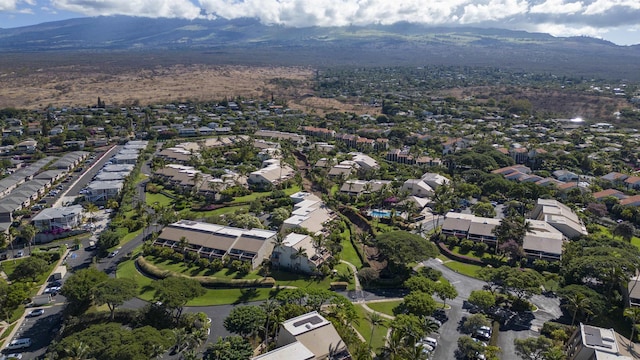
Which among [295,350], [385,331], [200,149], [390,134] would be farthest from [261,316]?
[390,134]

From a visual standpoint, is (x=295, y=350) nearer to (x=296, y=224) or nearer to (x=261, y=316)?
(x=261, y=316)

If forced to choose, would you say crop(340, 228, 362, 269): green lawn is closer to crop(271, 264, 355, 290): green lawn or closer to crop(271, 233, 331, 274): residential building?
crop(271, 264, 355, 290): green lawn

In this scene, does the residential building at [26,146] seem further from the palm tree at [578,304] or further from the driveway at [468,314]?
the palm tree at [578,304]

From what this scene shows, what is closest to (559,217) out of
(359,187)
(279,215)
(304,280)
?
Result: (359,187)

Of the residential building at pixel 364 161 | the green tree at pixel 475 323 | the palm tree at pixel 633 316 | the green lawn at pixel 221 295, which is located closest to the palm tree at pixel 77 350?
the green lawn at pixel 221 295

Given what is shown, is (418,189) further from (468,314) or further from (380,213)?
(468,314)
